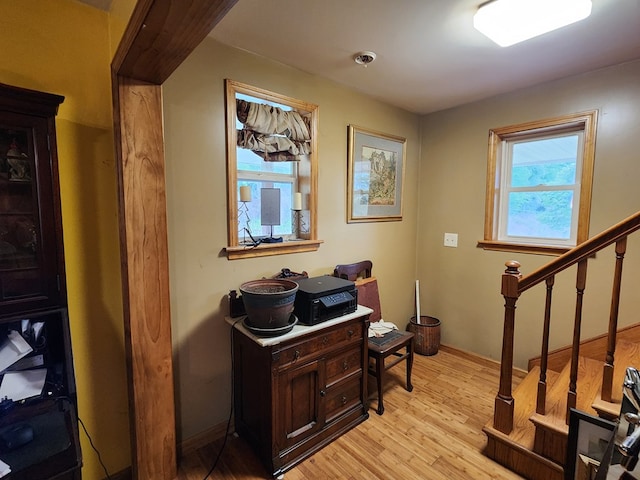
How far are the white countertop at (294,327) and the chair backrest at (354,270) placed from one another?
0.49m

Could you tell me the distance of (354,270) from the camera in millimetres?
2648

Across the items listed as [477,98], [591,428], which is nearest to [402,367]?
[591,428]

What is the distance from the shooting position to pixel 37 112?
1.19m

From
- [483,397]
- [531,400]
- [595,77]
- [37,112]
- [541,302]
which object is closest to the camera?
[37,112]

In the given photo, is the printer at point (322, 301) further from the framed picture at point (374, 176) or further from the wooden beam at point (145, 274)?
the framed picture at point (374, 176)

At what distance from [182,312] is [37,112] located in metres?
1.15

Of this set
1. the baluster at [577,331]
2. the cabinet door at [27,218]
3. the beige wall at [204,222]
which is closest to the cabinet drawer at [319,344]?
the beige wall at [204,222]

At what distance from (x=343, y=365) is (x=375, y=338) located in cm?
50

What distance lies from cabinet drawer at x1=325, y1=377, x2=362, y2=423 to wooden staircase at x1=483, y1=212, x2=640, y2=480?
808 mm

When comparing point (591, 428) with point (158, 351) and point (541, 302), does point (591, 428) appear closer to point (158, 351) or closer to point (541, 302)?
point (541, 302)

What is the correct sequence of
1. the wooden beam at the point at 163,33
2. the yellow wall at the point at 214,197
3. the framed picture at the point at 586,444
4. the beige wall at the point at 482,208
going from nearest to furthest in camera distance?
the wooden beam at the point at 163,33 → the framed picture at the point at 586,444 → the yellow wall at the point at 214,197 → the beige wall at the point at 482,208

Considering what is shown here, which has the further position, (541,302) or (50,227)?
(541,302)

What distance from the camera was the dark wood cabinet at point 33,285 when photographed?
112cm

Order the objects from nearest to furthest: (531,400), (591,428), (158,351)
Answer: (591,428) → (158,351) → (531,400)
